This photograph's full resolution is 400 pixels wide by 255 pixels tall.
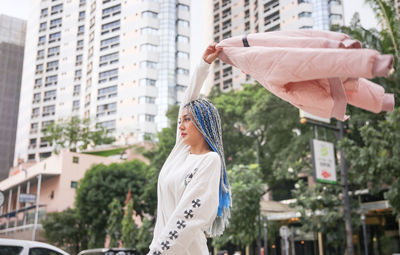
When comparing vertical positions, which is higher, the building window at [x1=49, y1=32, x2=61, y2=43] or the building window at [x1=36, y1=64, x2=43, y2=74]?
the building window at [x1=49, y1=32, x2=61, y2=43]

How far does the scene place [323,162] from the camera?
15.1 meters

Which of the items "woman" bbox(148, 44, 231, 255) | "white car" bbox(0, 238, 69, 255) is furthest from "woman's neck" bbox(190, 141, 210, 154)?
"white car" bbox(0, 238, 69, 255)

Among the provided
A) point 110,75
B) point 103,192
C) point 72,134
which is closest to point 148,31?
point 110,75

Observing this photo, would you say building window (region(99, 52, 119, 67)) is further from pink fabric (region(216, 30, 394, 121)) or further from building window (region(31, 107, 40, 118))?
pink fabric (region(216, 30, 394, 121))

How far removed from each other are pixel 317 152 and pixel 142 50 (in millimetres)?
39091

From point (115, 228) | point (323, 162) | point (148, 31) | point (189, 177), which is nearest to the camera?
point (189, 177)

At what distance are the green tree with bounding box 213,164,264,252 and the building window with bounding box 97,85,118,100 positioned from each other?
122 feet

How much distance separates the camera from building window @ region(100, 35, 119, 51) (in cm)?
5395

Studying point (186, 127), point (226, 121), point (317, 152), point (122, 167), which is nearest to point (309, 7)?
point (226, 121)

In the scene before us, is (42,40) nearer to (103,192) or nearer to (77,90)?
(77,90)

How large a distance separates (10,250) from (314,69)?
21.7 feet

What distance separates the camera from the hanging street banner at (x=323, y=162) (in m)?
14.8

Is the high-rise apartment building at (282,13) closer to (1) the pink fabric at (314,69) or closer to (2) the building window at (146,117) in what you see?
(1) the pink fabric at (314,69)

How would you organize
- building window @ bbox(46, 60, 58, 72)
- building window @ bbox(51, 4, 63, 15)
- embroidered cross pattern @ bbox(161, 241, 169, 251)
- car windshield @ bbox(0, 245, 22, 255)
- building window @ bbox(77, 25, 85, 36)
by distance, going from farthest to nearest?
building window @ bbox(46, 60, 58, 72)
building window @ bbox(51, 4, 63, 15)
building window @ bbox(77, 25, 85, 36)
car windshield @ bbox(0, 245, 22, 255)
embroidered cross pattern @ bbox(161, 241, 169, 251)
